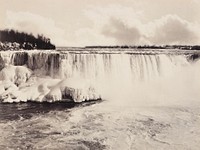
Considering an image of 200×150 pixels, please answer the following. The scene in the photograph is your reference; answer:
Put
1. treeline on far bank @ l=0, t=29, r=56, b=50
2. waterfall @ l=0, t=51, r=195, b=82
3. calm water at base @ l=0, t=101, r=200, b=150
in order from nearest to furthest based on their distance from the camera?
calm water at base @ l=0, t=101, r=200, b=150 < treeline on far bank @ l=0, t=29, r=56, b=50 < waterfall @ l=0, t=51, r=195, b=82

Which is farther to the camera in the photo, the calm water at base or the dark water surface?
the dark water surface

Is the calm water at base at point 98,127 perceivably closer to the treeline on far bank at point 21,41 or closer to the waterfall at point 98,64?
the waterfall at point 98,64

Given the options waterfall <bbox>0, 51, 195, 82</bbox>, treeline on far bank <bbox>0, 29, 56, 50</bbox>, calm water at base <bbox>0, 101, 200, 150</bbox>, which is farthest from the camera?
waterfall <bbox>0, 51, 195, 82</bbox>

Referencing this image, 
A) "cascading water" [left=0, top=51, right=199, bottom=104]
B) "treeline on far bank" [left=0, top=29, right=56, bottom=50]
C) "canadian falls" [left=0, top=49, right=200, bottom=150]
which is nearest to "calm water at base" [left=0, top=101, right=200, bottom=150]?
"canadian falls" [left=0, top=49, right=200, bottom=150]

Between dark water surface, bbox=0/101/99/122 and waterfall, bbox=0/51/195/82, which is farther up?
waterfall, bbox=0/51/195/82

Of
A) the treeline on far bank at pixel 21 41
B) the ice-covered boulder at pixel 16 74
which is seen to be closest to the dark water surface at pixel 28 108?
the ice-covered boulder at pixel 16 74

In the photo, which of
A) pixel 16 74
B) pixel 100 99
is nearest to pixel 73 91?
pixel 100 99

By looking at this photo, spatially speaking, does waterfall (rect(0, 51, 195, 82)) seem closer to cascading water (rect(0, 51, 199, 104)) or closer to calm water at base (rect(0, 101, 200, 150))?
cascading water (rect(0, 51, 199, 104))

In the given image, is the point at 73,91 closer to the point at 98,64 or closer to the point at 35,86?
the point at 35,86
